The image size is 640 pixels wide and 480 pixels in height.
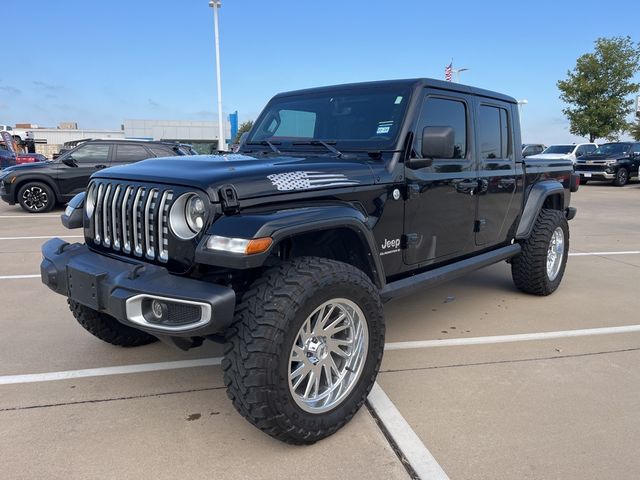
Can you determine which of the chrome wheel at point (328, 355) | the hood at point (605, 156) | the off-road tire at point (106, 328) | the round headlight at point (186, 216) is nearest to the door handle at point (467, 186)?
the chrome wheel at point (328, 355)

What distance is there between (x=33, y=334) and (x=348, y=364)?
2.75 m

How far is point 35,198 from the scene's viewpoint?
11266mm

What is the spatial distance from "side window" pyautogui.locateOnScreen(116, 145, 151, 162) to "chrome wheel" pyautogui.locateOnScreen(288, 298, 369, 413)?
9.88 metres

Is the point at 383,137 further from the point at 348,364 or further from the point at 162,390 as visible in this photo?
the point at 162,390

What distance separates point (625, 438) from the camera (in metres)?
2.62

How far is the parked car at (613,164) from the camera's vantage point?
1967 cm

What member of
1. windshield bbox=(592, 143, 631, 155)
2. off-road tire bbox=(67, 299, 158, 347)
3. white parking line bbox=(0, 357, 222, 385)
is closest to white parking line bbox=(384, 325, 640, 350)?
white parking line bbox=(0, 357, 222, 385)

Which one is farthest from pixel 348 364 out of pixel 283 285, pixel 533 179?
pixel 533 179

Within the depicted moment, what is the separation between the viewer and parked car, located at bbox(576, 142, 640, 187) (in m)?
19.7

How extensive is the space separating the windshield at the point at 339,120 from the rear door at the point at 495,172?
1.04 meters

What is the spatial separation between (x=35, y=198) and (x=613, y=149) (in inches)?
807

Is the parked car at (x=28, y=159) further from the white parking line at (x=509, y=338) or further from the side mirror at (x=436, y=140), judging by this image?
the side mirror at (x=436, y=140)

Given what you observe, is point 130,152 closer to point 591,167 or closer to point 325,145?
point 325,145

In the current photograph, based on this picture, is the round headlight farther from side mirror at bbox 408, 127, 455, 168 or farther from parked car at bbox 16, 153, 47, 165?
parked car at bbox 16, 153, 47, 165
